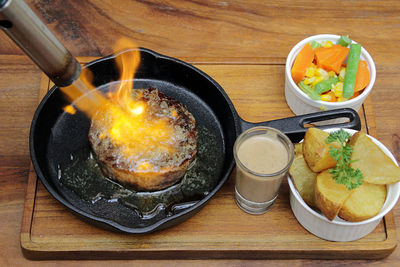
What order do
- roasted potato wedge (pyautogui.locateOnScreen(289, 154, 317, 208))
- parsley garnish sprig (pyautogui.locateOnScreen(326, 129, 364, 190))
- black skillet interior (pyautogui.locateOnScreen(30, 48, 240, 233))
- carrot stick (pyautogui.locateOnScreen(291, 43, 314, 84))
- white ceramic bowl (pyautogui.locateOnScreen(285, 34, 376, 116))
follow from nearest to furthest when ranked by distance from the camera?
parsley garnish sprig (pyautogui.locateOnScreen(326, 129, 364, 190)) → roasted potato wedge (pyautogui.locateOnScreen(289, 154, 317, 208)) → black skillet interior (pyautogui.locateOnScreen(30, 48, 240, 233)) → white ceramic bowl (pyautogui.locateOnScreen(285, 34, 376, 116)) → carrot stick (pyautogui.locateOnScreen(291, 43, 314, 84))

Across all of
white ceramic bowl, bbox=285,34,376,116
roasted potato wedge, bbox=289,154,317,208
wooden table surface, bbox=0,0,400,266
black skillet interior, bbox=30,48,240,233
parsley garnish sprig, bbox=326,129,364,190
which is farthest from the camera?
wooden table surface, bbox=0,0,400,266

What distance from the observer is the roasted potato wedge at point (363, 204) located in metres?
1.84

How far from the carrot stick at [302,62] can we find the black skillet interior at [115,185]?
1.37 feet

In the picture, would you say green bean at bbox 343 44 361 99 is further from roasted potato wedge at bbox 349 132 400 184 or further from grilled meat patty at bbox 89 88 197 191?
grilled meat patty at bbox 89 88 197 191

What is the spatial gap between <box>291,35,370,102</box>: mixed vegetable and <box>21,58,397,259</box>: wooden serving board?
57 centimetres

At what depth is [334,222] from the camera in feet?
6.41

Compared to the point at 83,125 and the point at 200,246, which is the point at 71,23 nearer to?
the point at 83,125

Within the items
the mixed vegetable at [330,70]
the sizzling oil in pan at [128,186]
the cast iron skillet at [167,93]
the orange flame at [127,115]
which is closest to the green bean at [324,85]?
the mixed vegetable at [330,70]

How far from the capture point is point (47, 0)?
299 centimetres

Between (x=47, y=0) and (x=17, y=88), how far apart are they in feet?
2.37

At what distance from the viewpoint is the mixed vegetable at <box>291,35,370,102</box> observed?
237cm

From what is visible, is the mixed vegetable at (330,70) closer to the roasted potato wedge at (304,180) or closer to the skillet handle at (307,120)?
the skillet handle at (307,120)

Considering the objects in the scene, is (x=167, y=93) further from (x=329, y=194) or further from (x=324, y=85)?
(x=329, y=194)

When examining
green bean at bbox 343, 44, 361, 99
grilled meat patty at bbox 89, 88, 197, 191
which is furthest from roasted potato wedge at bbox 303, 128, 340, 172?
grilled meat patty at bbox 89, 88, 197, 191
